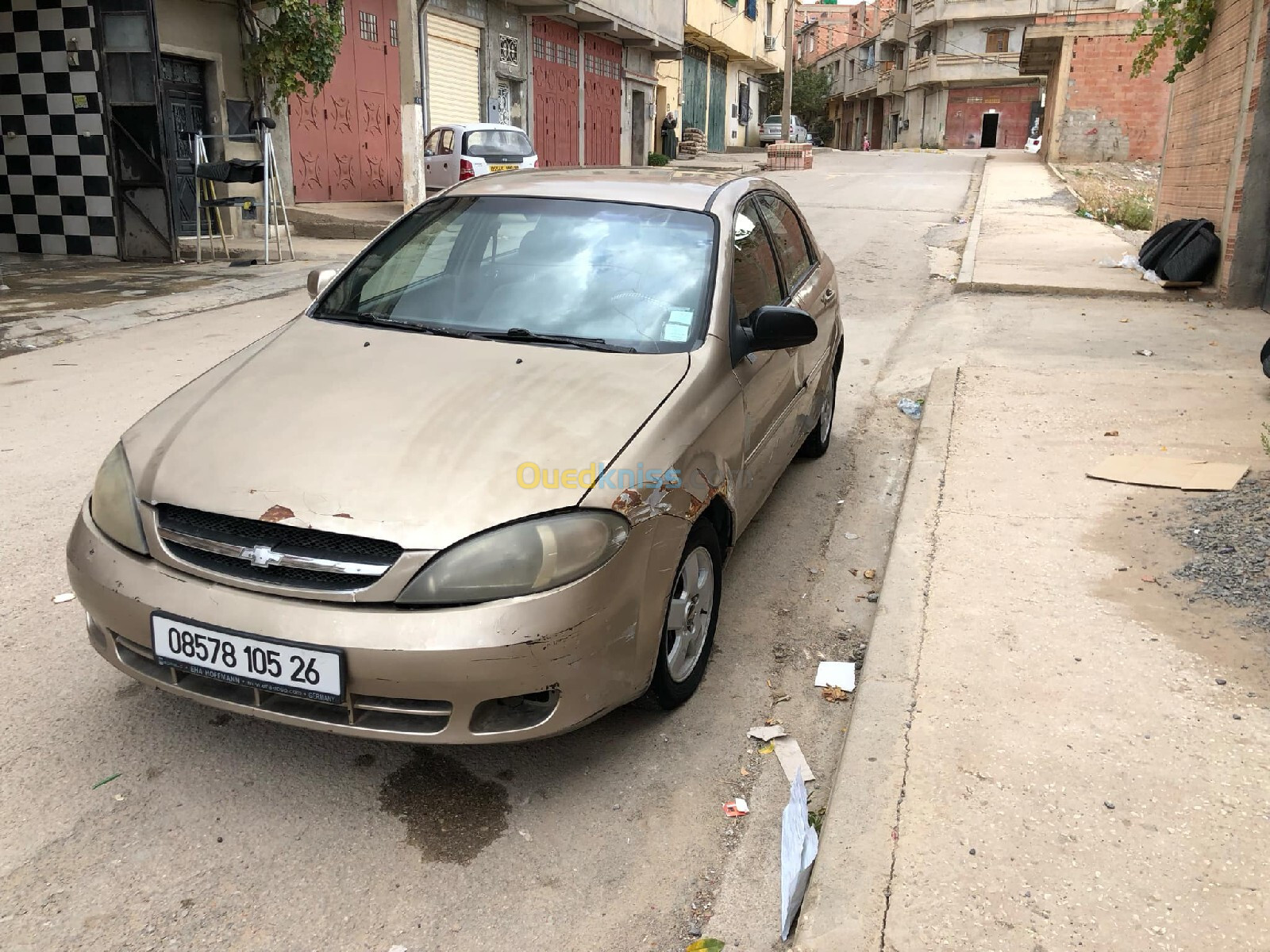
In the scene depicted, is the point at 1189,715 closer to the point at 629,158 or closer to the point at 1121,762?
the point at 1121,762

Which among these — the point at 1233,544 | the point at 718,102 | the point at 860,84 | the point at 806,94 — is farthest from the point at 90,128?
the point at 860,84

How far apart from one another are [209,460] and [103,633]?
1.77 feet

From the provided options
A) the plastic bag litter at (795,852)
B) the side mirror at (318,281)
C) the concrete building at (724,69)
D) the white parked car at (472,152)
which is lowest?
the plastic bag litter at (795,852)

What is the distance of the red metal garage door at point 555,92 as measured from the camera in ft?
84.1

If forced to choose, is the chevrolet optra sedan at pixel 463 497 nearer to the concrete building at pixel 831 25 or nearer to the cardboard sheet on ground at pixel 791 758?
the cardboard sheet on ground at pixel 791 758

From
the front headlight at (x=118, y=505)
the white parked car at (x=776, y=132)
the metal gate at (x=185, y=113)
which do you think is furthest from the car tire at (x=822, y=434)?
the white parked car at (x=776, y=132)

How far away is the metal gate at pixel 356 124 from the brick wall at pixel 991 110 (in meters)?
45.1

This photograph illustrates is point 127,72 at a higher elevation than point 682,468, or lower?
higher

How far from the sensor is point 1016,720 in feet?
9.63

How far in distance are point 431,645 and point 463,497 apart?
1.25ft

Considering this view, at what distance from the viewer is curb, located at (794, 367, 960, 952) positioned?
222 cm

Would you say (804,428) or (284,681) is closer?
(284,681)

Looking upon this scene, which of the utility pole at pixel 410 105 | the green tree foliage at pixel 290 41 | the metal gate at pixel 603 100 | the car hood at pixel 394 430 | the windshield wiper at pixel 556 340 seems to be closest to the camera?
the car hood at pixel 394 430

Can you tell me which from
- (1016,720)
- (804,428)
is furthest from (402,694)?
(804,428)
